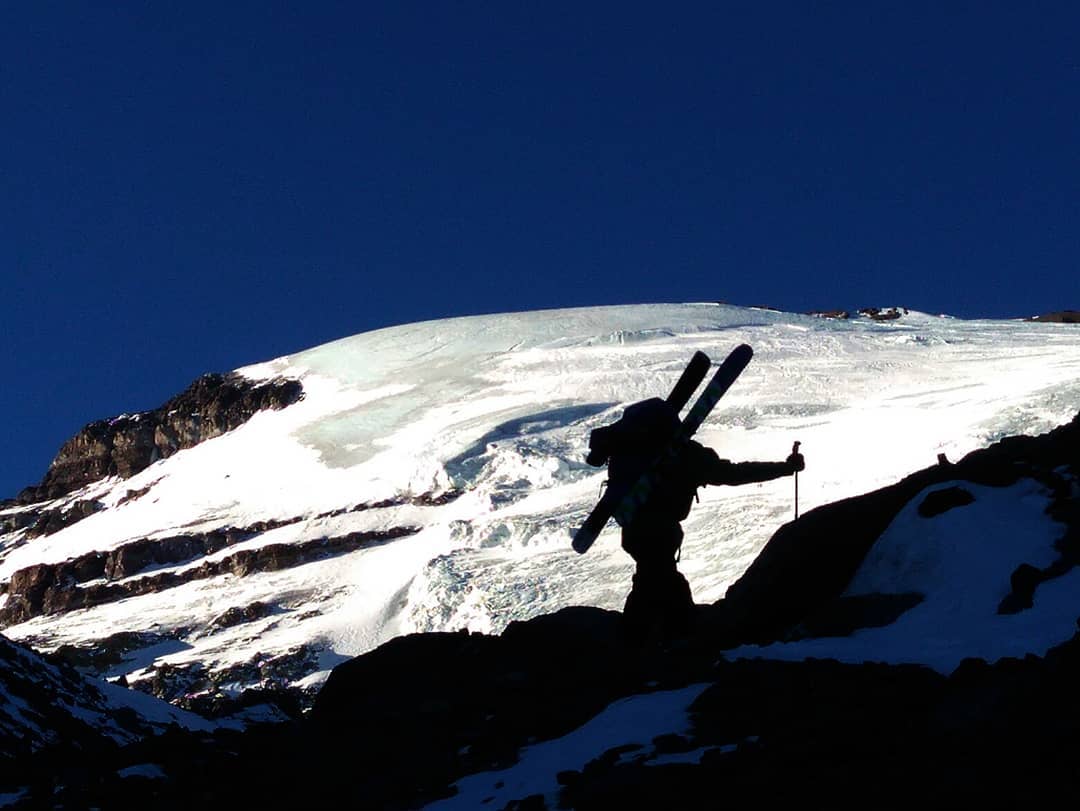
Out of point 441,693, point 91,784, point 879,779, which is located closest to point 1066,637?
point 879,779

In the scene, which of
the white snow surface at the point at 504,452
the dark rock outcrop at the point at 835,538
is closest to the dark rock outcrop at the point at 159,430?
the white snow surface at the point at 504,452

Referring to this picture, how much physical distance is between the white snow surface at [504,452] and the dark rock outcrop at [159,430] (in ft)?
7.85

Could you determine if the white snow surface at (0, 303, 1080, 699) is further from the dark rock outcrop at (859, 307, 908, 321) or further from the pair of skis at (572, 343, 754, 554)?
the pair of skis at (572, 343, 754, 554)

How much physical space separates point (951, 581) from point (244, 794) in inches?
178

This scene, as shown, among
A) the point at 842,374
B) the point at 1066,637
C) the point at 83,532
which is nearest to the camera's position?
the point at 1066,637

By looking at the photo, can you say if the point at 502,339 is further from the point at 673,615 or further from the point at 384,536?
the point at 673,615

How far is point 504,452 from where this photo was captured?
8538cm

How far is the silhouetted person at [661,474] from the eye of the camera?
9.39 meters

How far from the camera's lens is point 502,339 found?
109m

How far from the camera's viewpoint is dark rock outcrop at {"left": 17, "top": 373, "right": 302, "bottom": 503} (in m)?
116

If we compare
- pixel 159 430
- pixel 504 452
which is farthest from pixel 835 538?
pixel 159 430

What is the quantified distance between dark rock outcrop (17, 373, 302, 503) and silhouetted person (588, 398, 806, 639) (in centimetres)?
10434

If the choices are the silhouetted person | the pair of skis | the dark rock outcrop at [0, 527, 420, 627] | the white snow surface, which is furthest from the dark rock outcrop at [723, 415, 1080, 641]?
the dark rock outcrop at [0, 527, 420, 627]

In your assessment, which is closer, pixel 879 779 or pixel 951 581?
pixel 879 779
